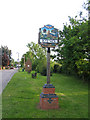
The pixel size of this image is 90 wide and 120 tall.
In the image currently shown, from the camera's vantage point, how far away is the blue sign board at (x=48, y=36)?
7.07 metres

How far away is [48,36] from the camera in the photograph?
7.11 m

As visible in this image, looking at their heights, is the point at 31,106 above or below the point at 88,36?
below

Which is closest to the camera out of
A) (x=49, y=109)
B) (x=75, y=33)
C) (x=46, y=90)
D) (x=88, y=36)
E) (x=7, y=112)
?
(x=7, y=112)

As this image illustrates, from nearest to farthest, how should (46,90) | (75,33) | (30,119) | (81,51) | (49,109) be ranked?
(30,119) → (49,109) → (46,90) → (81,51) → (75,33)

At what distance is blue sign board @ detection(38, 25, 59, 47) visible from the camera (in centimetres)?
707

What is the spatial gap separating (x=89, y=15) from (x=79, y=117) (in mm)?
9617

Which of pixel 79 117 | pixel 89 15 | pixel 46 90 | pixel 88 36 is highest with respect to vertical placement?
pixel 89 15

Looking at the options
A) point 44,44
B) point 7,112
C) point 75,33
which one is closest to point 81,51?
point 75,33

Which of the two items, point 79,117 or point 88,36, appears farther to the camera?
point 88,36

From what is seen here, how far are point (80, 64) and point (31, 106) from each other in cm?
770

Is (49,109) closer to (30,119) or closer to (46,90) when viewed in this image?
(46,90)

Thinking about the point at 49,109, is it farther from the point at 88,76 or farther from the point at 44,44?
the point at 88,76

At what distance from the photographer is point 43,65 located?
80.9ft

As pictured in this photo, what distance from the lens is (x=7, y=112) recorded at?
5.90 metres
